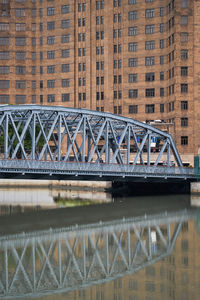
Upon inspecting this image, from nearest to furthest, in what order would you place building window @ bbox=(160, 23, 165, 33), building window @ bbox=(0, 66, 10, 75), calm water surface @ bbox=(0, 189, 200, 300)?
calm water surface @ bbox=(0, 189, 200, 300)
building window @ bbox=(160, 23, 165, 33)
building window @ bbox=(0, 66, 10, 75)

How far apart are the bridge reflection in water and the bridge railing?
30.9 feet

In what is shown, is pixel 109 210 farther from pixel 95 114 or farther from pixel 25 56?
pixel 25 56

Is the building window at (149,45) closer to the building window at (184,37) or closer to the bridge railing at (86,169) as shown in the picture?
the building window at (184,37)

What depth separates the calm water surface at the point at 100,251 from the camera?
23234mm

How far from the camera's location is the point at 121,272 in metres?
26.3

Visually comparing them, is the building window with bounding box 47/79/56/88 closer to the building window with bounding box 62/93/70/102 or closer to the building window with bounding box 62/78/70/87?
the building window with bounding box 62/78/70/87

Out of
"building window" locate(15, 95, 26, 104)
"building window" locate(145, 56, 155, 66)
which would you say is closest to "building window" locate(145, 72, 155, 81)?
"building window" locate(145, 56, 155, 66)

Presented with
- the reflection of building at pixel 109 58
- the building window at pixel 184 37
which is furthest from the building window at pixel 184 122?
the building window at pixel 184 37

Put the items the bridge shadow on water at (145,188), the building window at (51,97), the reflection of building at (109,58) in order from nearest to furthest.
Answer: the bridge shadow on water at (145,188) < the reflection of building at (109,58) < the building window at (51,97)

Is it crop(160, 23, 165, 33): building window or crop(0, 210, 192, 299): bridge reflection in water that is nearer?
crop(0, 210, 192, 299): bridge reflection in water

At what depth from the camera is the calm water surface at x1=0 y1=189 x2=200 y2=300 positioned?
2323 cm

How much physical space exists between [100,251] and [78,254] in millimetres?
1630

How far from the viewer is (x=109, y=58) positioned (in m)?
97.8

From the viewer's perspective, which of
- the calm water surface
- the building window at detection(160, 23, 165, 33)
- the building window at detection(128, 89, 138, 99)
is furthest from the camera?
the building window at detection(128, 89, 138, 99)
